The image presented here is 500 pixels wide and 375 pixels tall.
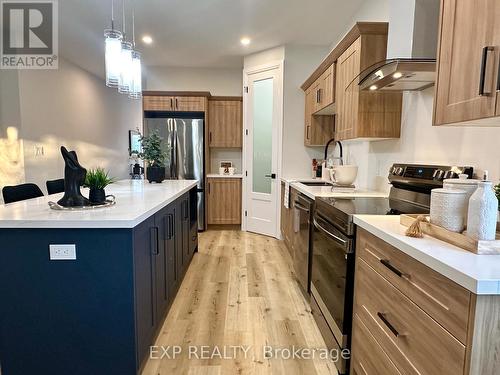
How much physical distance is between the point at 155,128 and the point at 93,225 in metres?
3.69

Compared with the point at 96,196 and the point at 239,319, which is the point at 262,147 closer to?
the point at 239,319

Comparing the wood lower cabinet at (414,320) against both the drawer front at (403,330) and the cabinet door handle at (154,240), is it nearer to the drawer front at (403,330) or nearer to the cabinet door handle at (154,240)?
the drawer front at (403,330)

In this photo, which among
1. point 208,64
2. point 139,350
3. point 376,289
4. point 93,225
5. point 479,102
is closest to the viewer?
point 479,102

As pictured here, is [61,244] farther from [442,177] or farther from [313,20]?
[313,20]

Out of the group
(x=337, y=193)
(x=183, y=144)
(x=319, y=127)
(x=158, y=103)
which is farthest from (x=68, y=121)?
(x=337, y=193)

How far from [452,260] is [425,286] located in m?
0.14

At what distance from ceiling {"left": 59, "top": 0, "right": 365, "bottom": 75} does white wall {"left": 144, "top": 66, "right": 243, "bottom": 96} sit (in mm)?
600

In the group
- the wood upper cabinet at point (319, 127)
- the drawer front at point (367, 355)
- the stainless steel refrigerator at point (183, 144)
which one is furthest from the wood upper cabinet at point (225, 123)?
the drawer front at point (367, 355)

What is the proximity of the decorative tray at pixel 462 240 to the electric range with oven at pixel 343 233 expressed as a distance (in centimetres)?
43

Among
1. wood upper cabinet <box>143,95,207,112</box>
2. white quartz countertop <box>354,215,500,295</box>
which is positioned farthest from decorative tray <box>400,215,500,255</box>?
wood upper cabinet <box>143,95,207,112</box>

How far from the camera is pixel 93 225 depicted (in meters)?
1.47

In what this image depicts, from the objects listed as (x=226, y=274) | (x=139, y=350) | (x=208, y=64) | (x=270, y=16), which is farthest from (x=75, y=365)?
(x=208, y=64)

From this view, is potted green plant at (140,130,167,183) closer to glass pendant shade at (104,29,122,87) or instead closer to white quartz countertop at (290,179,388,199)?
glass pendant shade at (104,29,122,87)

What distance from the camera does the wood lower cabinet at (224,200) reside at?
5016mm
